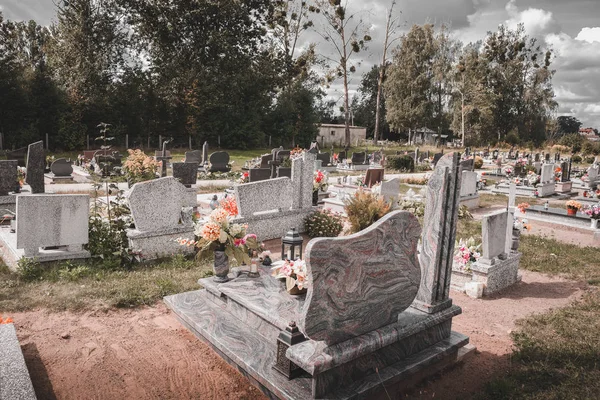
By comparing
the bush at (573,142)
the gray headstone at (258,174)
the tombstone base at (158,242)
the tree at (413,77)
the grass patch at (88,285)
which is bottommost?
the grass patch at (88,285)

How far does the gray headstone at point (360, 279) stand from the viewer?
3520 mm

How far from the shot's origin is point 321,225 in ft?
34.2

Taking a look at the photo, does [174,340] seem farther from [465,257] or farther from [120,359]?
[465,257]

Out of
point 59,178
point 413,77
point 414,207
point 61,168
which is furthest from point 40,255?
point 413,77

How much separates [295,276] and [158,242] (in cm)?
392

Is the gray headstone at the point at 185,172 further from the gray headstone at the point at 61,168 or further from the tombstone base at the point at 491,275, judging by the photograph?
the tombstone base at the point at 491,275

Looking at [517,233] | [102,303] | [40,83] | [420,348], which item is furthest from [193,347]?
[40,83]

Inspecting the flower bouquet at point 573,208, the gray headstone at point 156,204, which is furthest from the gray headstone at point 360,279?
the flower bouquet at point 573,208

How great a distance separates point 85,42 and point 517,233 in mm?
33721

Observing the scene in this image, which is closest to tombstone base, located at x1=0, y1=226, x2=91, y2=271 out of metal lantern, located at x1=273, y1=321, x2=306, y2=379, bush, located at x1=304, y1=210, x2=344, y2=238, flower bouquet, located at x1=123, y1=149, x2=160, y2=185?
flower bouquet, located at x1=123, y1=149, x2=160, y2=185

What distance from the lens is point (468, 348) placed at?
5125 mm

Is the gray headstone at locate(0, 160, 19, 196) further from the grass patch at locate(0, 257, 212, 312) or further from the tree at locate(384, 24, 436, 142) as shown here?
the tree at locate(384, 24, 436, 142)

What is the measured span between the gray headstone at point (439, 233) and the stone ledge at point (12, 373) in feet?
12.3

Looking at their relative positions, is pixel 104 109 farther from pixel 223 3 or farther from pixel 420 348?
pixel 420 348
